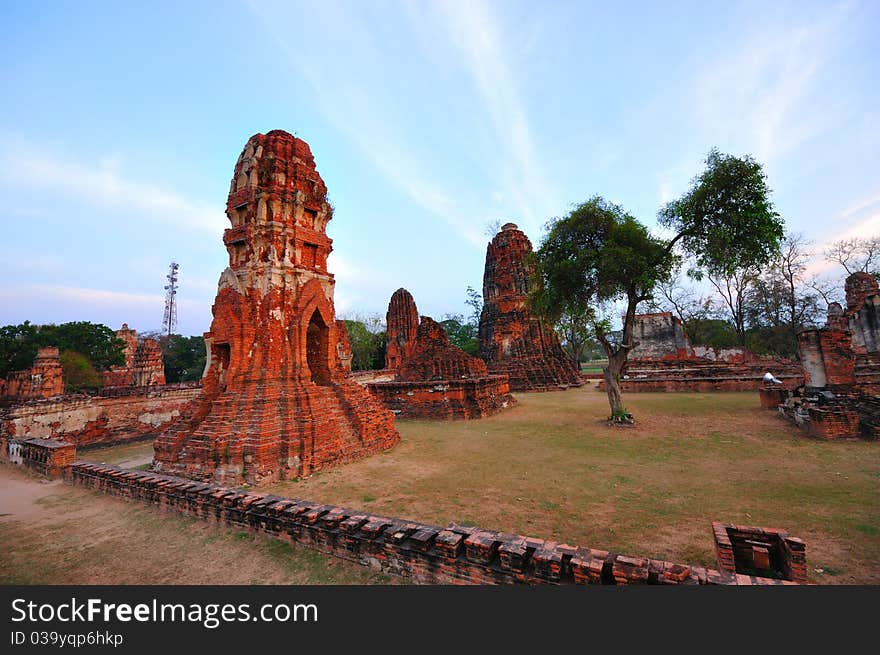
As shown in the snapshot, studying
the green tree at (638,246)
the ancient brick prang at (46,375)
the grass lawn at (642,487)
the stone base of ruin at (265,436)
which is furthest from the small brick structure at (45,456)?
the green tree at (638,246)

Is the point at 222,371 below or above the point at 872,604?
above

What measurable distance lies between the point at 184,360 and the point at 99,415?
2928cm

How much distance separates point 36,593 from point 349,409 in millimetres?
5689

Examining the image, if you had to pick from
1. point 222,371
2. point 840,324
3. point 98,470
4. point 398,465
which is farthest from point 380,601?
point 840,324

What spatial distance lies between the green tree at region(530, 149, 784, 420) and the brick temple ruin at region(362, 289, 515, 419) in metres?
4.01

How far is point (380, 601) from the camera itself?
8.39 ft

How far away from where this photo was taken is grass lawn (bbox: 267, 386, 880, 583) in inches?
150

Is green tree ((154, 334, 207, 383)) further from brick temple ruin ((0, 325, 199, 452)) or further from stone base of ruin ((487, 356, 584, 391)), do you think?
stone base of ruin ((487, 356, 584, 391))

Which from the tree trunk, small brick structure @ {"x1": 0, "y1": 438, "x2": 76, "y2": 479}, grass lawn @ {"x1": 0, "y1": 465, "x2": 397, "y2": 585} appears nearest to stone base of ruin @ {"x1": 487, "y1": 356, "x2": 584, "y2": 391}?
the tree trunk

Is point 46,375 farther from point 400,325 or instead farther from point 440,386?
point 400,325

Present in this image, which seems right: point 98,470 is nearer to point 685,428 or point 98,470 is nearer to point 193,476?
point 193,476

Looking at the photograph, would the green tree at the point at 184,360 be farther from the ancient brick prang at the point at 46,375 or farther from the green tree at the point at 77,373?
the ancient brick prang at the point at 46,375

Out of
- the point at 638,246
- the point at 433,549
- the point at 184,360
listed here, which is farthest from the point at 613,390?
the point at 184,360

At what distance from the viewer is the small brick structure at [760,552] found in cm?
284
